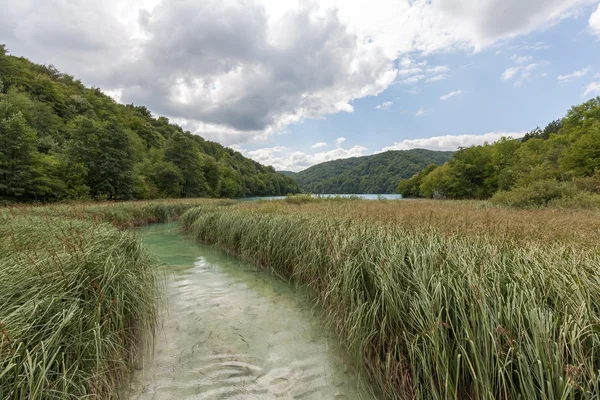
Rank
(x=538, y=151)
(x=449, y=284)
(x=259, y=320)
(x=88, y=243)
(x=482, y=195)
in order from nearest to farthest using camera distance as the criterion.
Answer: (x=449, y=284) → (x=88, y=243) → (x=259, y=320) → (x=538, y=151) → (x=482, y=195)

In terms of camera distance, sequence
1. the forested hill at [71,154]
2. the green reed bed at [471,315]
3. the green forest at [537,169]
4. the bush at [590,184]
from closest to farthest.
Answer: the green reed bed at [471,315]
the green forest at [537,169]
the bush at [590,184]
the forested hill at [71,154]

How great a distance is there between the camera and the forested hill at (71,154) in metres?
13.8

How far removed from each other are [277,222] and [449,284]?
15.0ft

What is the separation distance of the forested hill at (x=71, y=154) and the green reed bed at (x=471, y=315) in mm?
20839

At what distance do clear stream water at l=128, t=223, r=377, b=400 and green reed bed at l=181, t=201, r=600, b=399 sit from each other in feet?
1.56

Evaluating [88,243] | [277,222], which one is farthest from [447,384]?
[277,222]

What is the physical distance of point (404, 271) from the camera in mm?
2453

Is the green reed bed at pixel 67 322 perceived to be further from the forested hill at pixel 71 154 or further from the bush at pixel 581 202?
the forested hill at pixel 71 154

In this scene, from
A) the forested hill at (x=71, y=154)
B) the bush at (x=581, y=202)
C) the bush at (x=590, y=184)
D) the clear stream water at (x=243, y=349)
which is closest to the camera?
the clear stream water at (x=243, y=349)

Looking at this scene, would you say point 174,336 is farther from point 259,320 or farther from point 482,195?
point 482,195

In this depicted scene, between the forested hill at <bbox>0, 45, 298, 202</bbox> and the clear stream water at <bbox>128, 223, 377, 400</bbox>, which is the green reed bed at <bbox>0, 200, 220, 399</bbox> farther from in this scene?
the forested hill at <bbox>0, 45, 298, 202</bbox>

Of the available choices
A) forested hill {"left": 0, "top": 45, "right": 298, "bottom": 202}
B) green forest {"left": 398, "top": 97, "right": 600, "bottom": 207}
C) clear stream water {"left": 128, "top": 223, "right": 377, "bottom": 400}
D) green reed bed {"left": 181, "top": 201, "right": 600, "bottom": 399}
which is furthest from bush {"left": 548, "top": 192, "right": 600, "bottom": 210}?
forested hill {"left": 0, "top": 45, "right": 298, "bottom": 202}

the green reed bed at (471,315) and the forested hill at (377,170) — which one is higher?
the forested hill at (377,170)

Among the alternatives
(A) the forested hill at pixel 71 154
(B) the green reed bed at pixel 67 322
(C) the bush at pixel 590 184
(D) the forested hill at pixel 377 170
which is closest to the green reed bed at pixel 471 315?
(B) the green reed bed at pixel 67 322
